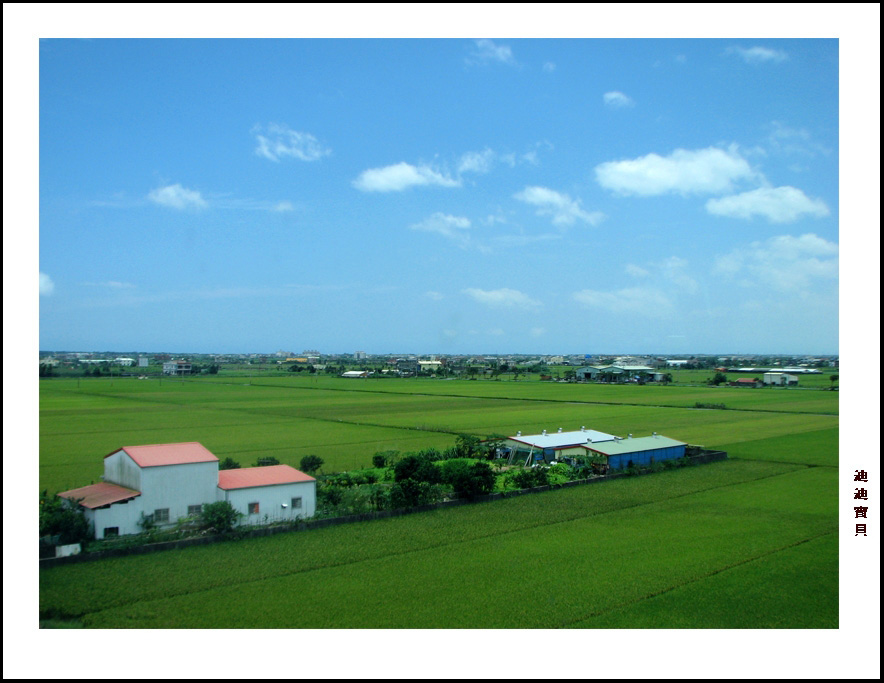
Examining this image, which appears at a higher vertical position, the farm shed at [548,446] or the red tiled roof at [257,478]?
the red tiled roof at [257,478]

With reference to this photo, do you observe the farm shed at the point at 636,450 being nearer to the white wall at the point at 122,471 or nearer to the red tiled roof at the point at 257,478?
the red tiled roof at the point at 257,478

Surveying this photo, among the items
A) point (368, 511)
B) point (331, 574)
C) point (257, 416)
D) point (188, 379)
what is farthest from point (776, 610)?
point (188, 379)

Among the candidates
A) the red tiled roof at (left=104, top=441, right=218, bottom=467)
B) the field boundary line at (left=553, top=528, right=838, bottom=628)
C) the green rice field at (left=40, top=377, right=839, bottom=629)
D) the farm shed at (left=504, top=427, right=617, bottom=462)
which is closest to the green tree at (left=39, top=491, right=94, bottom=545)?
the green rice field at (left=40, top=377, right=839, bottom=629)

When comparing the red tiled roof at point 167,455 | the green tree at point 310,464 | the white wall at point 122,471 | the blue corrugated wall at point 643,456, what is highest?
the red tiled roof at point 167,455

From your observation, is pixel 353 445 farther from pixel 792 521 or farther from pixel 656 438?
pixel 792 521

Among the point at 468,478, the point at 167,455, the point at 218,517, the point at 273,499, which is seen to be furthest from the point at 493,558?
the point at 167,455

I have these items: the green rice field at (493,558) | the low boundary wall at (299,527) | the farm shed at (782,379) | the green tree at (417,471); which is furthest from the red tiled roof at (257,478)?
the farm shed at (782,379)
